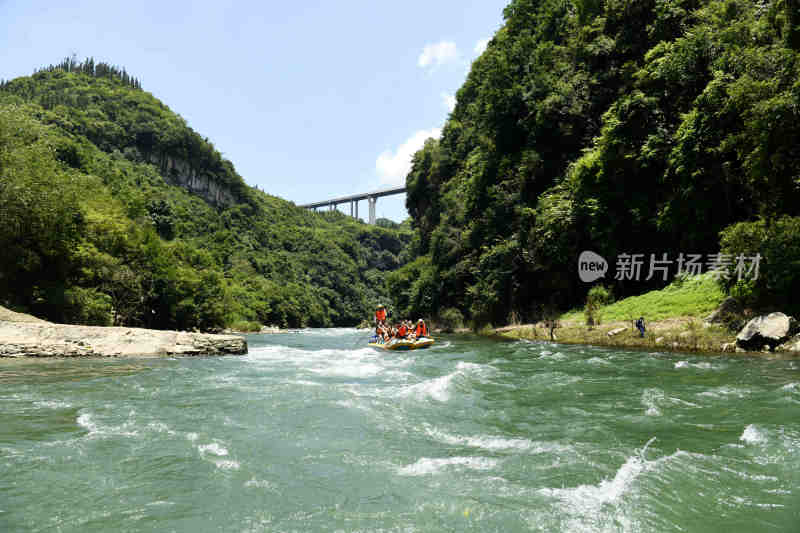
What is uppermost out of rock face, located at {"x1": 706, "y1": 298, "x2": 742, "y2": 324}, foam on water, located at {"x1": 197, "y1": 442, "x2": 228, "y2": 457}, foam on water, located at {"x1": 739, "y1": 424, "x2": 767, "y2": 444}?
rock face, located at {"x1": 706, "y1": 298, "x2": 742, "y2": 324}

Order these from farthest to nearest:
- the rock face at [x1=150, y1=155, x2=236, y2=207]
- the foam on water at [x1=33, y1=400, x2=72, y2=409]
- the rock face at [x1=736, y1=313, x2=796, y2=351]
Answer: the rock face at [x1=150, y1=155, x2=236, y2=207] → the rock face at [x1=736, y1=313, x2=796, y2=351] → the foam on water at [x1=33, y1=400, x2=72, y2=409]

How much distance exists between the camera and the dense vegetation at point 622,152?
1559 centimetres

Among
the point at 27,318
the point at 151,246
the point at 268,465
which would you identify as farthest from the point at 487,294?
the point at 151,246

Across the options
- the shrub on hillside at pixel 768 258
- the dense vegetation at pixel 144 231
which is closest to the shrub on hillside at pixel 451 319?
the dense vegetation at pixel 144 231

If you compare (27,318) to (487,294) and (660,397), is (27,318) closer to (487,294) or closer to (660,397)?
(660,397)

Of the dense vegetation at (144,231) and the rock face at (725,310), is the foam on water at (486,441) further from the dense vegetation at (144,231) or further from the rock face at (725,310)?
the dense vegetation at (144,231)

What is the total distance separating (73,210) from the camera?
93.9 feet

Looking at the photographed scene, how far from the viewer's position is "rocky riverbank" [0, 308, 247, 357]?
1502 centimetres

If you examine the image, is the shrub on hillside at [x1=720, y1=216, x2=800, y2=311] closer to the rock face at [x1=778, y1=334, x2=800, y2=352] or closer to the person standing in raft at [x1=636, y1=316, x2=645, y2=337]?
the rock face at [x1=778, y1=334, x2=800, y2=352]

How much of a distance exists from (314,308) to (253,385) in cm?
9219

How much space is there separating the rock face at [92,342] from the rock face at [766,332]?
19364mm

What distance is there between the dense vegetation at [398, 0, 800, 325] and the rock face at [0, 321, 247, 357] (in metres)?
20.5

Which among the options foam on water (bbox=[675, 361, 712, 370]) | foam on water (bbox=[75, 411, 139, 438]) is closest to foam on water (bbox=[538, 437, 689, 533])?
foam on water (bbox=[75, 411, 139, 438])

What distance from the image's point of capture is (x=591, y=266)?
27.4 meters
